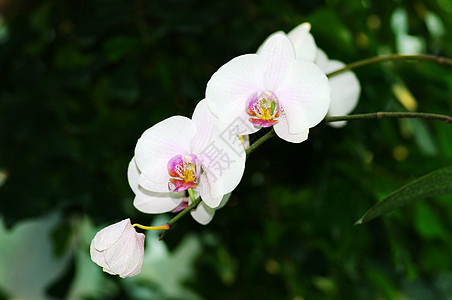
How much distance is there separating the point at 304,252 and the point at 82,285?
1364 mm

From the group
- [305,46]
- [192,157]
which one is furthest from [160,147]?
[305,46]

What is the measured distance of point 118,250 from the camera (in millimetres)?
230

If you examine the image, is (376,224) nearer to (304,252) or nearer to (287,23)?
(304,252)

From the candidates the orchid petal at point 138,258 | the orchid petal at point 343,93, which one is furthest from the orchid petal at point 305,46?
the orchid petal at point 138,258

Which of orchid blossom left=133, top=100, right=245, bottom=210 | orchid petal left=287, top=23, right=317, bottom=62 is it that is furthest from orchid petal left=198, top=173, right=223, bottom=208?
orchid petal left=287, top=23, right=317, bottom=62

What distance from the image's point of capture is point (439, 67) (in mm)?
740

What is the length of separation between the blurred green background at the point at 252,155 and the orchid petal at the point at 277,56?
27 centimetres

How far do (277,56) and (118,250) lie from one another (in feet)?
0.43

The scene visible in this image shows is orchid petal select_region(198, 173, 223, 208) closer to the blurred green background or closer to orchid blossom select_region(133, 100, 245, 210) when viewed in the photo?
orchid blossom select_region(133, 100, 245, 210)

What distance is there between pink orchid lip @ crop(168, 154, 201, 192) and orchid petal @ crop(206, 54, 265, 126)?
30mm

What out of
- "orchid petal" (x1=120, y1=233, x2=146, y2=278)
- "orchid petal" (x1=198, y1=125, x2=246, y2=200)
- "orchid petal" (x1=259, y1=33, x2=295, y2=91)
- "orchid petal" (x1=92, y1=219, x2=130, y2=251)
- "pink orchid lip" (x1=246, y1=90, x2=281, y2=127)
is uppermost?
"orchid petal" (x1=259, y1=33, x2=295, y2=91)

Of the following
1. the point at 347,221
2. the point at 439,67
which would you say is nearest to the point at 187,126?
the point at 347,221

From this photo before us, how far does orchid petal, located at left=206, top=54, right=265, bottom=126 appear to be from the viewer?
245 mm

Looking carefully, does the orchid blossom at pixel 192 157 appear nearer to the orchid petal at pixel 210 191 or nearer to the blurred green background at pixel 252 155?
the orchid petal at pixel 210 191
